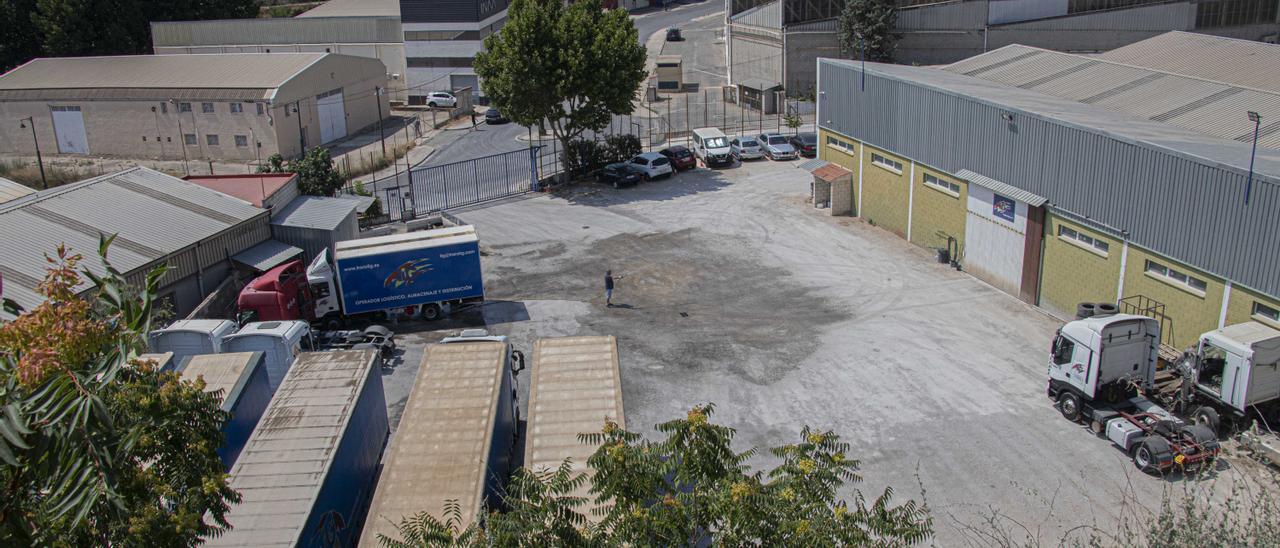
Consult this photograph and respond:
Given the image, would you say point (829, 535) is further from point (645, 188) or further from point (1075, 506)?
point (645, 188)

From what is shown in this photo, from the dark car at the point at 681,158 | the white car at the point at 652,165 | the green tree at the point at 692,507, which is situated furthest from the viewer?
the dark car at the point at 681,158

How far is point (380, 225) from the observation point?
3941 cm

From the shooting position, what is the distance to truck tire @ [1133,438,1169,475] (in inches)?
738

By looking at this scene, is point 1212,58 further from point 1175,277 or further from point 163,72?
point 163,72

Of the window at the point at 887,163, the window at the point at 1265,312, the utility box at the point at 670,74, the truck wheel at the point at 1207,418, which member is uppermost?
the utility box at the point at 670,74

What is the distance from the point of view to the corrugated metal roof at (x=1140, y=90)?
30469 mm

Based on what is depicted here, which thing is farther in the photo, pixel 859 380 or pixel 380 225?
pixel 380 225

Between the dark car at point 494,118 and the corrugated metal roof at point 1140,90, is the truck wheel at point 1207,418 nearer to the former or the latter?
the corrugated metal roof at point 1140,90

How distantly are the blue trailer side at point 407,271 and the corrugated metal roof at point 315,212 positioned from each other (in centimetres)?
331

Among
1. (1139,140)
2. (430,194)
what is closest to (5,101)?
(430,194)

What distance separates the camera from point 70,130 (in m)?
58.7

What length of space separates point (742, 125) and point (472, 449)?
136ft

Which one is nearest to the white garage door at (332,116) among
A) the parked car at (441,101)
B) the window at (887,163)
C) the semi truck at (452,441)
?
the parked car at (441,101)

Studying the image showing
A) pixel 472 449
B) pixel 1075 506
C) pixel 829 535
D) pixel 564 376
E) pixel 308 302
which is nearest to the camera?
pixel 829 535
